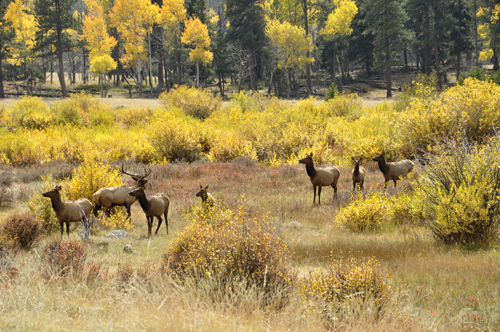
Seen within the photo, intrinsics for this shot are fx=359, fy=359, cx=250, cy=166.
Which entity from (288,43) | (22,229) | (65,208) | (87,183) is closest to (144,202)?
(65,208)

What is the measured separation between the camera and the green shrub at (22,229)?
7914mm

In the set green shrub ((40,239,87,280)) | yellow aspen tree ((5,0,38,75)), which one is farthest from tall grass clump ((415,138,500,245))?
yellow aspen tree ((5,0,38,75))

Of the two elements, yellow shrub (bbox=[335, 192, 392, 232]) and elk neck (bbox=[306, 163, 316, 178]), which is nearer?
yellow shrub (bbox=[335, 192, 392, 232])

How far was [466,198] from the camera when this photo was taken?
6898 millimetres

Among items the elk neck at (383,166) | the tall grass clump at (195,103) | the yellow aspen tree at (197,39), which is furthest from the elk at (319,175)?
the yellow aspen tree at (197,39)

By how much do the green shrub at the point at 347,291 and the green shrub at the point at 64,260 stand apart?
359cm

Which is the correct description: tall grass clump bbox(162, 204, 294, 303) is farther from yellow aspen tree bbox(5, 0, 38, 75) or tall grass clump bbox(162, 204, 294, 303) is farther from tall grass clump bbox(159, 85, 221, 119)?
yellow aspen tree bbox(5, 0, 38, 75)

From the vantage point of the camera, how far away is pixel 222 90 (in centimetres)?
5425

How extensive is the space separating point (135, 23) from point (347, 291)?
167 ft

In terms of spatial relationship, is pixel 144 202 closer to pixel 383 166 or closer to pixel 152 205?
pixel 152 205

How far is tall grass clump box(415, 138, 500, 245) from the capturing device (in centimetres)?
695

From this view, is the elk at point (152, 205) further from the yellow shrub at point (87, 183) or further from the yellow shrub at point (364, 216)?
the yellow shrub at point (364, 216)

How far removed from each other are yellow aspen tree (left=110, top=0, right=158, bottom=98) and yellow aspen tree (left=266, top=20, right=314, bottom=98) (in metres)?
16.2

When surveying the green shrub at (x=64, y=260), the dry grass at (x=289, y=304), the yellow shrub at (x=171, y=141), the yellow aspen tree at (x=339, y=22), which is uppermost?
the yellow aspen tree at (x=339, y=22)
